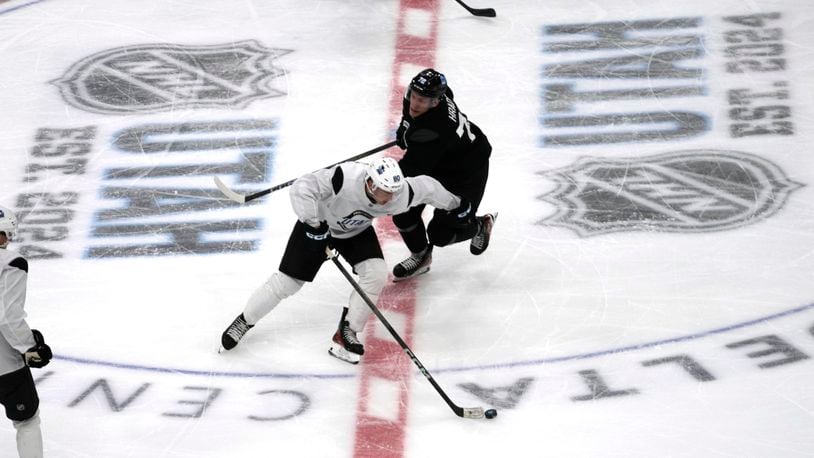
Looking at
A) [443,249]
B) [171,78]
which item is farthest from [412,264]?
[171,78]

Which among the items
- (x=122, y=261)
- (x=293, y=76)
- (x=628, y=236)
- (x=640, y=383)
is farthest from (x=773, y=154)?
(x=122, y=261)

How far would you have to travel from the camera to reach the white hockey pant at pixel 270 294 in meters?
5.35

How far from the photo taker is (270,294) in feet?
17.6

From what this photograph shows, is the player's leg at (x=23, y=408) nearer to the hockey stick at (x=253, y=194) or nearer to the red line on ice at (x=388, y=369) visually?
the red line on ice at (x=388, y=369)

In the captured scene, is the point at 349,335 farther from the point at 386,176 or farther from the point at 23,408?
the point at 23,408

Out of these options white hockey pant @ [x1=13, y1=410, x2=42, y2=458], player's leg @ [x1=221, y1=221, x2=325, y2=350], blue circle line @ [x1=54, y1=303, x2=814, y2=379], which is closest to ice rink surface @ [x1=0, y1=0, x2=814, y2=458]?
blue circle line @ [x1=54, y1=303, x2=814, y2=379]

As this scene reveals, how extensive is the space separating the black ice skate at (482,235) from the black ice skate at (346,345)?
73 centimetres

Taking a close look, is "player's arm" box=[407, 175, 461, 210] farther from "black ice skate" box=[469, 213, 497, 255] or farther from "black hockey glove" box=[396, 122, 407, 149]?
"black ice skate" box=[469, 213, 497, 255]

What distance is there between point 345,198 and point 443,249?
43.8 inches

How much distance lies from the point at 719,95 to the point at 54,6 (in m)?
3.92

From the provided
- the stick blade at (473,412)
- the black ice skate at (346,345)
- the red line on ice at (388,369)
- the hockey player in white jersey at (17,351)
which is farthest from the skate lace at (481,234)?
the hockey player in white jersey at (17,351)

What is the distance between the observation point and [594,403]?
5152mm

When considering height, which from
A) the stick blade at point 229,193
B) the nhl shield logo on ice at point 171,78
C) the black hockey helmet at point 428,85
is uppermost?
the black hockey helmet at point 428,85

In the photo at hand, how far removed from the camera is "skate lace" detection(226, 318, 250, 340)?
5.48 metres
